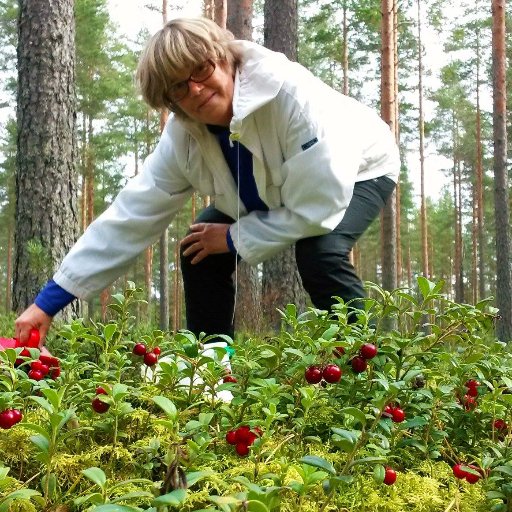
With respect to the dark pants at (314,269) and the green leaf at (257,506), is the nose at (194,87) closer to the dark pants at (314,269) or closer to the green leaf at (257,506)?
the dark pants at (314,269)

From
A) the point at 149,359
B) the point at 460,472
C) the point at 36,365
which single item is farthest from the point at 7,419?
the point at 460,472

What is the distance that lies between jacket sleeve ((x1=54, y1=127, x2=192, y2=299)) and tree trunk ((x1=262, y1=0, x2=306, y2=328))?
4799 millimetres

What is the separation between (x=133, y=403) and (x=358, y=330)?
75 centimetres

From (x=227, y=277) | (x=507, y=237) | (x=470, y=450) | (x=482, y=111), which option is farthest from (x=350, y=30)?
(x=470, y=450)

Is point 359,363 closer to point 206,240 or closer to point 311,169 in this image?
point 311,169

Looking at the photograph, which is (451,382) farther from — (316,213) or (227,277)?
(227,277)

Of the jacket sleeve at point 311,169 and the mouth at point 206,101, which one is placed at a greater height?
the mouth at point 206,101

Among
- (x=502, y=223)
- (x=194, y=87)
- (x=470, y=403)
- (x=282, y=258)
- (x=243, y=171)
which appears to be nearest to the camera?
(x=470, y=403)

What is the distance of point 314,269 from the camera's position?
2709mm

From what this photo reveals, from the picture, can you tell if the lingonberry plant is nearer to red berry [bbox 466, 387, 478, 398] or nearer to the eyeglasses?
red berry [bbox 466, 387, 478, 398]

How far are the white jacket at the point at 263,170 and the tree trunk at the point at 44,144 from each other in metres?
2.04

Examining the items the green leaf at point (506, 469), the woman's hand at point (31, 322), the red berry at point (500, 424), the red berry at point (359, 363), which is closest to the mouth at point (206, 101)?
the woman's hand at point (31, 322)

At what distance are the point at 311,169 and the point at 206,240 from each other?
2.58 feet

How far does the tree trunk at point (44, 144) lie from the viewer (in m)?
4.88
